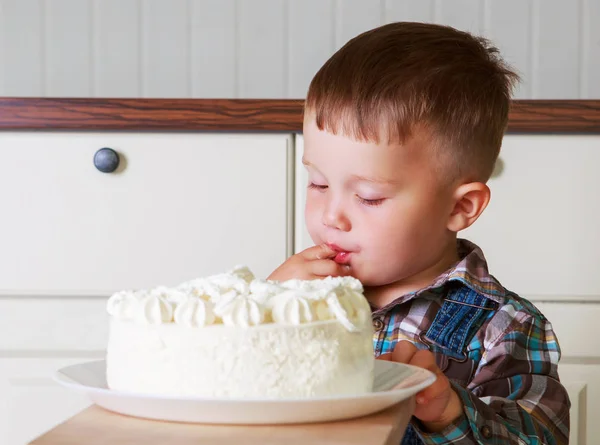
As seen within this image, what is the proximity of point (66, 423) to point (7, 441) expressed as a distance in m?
1.00

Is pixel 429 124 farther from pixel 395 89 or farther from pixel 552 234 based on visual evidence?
pixel 552 234

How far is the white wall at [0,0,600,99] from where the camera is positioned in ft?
7.07

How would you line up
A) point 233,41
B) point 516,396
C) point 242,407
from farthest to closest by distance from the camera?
point 233,41 → point 516,396 → point 242,407

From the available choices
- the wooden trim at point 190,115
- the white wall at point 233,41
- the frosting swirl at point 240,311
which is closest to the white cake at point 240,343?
the frosting swirl at point 240,311

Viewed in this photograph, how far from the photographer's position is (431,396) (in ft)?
2.18

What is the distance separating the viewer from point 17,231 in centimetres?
135

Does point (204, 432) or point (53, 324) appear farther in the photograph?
point (53, 324)

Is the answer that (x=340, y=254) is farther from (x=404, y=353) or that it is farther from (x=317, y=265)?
(x=404, y=353)

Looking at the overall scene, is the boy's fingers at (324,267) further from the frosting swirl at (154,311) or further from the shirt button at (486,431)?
the frosting swirl at (154,311)

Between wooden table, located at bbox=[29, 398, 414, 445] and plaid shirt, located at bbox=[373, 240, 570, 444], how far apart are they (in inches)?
12.6

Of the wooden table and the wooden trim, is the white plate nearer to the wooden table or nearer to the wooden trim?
the wooden table

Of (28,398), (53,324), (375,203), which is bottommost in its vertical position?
(28,398)

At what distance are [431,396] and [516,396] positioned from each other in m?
0.31

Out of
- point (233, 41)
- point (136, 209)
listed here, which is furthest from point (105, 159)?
point (233, 41)
